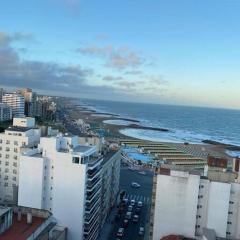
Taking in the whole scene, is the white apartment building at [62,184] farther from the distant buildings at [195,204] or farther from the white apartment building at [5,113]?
the white apartment building at [5,113]

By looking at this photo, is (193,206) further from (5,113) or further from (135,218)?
(5,113)

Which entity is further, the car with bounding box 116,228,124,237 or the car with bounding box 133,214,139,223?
the car with bounding box 133,214,139,223

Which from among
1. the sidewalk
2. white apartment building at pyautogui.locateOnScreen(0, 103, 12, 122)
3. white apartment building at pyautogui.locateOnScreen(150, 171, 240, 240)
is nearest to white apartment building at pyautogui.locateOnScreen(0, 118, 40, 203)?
the sidewalk

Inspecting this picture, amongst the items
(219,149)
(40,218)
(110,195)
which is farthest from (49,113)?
(40,218)

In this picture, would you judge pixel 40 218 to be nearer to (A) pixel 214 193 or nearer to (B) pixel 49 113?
(A) pixel 214 193

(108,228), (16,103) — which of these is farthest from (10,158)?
(16,103)

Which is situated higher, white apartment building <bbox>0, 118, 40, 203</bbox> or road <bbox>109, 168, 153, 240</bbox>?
white apartment building <bbox>0, 118, 40, 203</bbox>

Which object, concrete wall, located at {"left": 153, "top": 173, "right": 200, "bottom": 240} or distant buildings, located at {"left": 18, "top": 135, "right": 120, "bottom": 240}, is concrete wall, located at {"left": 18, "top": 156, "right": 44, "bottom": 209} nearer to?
distant buildings, located at {"left": 18, "top": 135, "right": 120, "bottom": 240}
